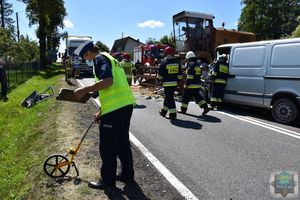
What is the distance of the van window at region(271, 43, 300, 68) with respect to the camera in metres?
9.51

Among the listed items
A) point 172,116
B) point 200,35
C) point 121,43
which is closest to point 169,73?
point 172,116

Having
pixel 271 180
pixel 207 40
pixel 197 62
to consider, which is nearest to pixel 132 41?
pixel 207 40

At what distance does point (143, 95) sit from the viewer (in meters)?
16.7

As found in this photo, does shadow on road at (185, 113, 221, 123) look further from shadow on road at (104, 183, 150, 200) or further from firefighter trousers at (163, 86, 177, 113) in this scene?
shadow on road at (104, 183, 150, 200)

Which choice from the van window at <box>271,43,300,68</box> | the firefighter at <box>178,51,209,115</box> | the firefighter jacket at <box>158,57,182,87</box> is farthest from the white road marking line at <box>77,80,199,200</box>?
the van window at <box>271,43,300,68</box>

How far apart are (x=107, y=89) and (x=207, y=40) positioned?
52.8ft

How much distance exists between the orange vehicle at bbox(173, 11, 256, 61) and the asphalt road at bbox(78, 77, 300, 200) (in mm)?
9537

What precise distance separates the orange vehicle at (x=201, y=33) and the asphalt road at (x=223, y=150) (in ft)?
31.3

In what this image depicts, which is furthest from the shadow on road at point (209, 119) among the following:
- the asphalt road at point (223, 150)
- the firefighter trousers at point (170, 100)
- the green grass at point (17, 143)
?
the green grass at point (17, 143)

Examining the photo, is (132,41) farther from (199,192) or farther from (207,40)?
(199,192)

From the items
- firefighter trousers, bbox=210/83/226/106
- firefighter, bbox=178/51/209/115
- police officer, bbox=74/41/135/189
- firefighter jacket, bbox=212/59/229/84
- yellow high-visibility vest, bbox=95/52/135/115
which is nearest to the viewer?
police officer, bbox=74/41/135/189

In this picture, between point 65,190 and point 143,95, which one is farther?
point 143,95

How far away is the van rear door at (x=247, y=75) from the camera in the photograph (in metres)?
10.7

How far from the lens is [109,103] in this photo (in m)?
5.05
